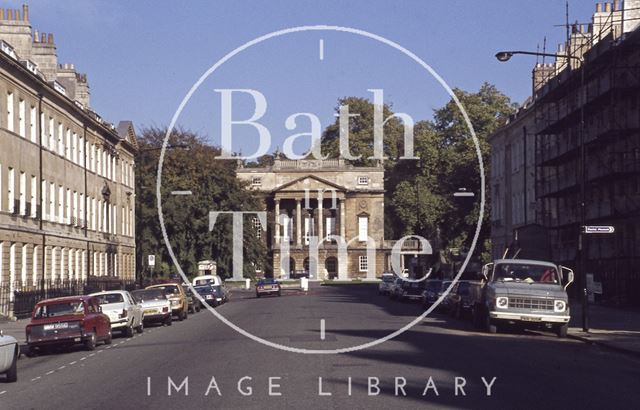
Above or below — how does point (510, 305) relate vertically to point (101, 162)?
below

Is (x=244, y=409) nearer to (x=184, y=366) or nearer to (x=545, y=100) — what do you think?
(x=184, y=366)

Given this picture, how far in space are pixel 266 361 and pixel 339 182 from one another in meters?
111

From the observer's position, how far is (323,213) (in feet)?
436

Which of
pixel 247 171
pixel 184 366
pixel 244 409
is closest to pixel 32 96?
pixel 184 366

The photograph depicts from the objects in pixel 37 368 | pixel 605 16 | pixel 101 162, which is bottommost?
pixel 37 368

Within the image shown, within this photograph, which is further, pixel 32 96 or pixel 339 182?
pixel 339 182

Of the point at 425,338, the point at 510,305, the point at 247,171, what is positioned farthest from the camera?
the point at 247,171

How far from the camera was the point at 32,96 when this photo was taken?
54.3 meters

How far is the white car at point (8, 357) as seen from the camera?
748 inches

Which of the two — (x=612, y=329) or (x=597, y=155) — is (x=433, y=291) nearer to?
(x=597, y=155)

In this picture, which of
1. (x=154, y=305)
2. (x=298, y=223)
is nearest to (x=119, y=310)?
(x=154, y=305)

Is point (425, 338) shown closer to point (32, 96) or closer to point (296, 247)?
point (32, 96)

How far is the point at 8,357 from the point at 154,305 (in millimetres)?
21033

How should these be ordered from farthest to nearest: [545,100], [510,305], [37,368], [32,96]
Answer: [545,100], [32,96], [510,305], [37,368]
